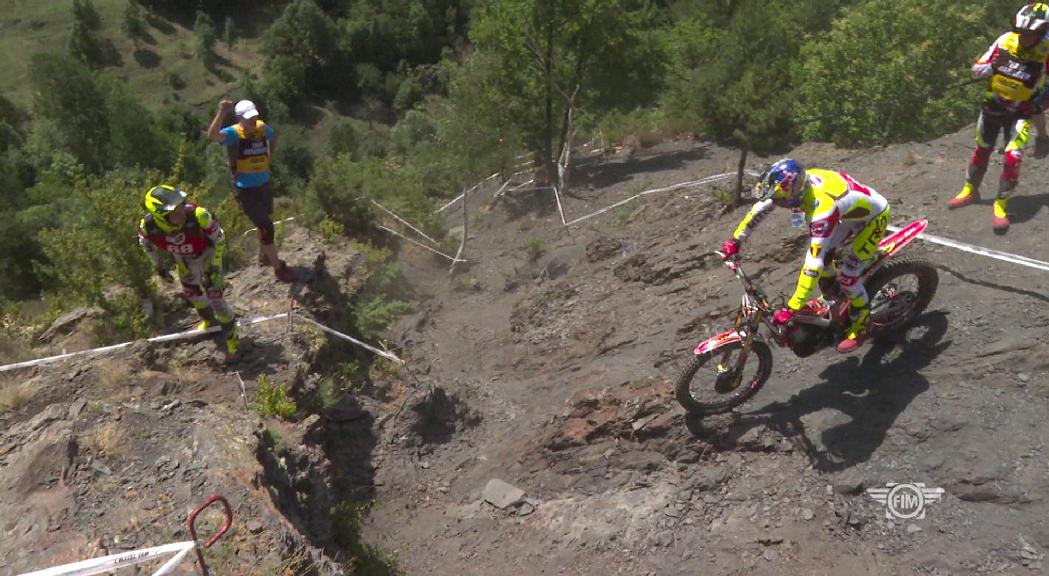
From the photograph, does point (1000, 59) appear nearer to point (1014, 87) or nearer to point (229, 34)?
point (1014, 87)

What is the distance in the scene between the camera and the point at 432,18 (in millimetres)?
71938

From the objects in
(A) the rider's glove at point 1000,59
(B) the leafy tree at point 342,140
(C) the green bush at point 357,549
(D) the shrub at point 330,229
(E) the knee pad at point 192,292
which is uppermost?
(A) the rider's glove at point 1000,59

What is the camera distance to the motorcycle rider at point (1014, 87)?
7977 mm

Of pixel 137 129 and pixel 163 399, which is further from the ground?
pixel 163 399

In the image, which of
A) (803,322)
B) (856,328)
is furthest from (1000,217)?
(803,322)

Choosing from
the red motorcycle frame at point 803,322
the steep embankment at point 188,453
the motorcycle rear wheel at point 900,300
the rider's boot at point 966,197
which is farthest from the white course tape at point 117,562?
the rider's boot at point 966,197

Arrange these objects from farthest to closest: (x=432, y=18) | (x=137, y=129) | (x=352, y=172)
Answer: (x=432, y=18)
(x=137, y=129)
(x=352, y=172)

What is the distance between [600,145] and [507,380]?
17.3 m

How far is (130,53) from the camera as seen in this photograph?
63906 mm

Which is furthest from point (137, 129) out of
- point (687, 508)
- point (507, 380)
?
point (687, 508)

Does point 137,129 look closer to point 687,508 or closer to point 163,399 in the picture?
point 163,399

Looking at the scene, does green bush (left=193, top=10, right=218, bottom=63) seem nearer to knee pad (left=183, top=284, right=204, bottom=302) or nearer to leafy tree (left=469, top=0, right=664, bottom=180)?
leafy tree (left=469, top=0, right=664, bottom=180)

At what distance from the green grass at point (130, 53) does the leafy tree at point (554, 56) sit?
4297cm

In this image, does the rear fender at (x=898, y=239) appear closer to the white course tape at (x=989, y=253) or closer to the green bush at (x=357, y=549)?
the white course tape at (x=989, y=253)
